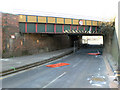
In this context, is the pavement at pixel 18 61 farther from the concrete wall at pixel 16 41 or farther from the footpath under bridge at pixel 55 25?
the footpath under bridge at pixel 55 25

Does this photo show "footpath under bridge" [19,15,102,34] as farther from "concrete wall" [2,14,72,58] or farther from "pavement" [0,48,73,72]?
"pavement" [0,48,73,72]

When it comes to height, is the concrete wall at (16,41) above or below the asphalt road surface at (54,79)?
above

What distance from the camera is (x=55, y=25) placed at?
103 ft

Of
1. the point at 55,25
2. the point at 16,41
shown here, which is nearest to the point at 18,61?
the point at 16,41

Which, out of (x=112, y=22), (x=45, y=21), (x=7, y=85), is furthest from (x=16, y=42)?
(x=112, y=22)

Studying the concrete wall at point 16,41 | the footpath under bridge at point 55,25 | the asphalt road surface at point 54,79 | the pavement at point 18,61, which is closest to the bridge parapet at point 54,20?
the footpath under bridge at point 55,25

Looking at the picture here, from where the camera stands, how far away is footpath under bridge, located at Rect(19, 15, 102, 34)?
28.6 metres

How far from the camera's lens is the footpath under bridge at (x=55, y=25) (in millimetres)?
28573

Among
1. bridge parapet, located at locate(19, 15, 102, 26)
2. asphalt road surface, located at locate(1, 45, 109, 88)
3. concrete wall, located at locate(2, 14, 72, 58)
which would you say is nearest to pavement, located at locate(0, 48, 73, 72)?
concrete wall, located at locate(2, 14, 72, 58)

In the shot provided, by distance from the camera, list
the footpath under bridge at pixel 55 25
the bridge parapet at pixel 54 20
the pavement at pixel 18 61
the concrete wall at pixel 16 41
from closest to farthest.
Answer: the pavement at pixel 18 61 < the concrete wall at pixel 16 41 < the bridge parapet at pixel 54 20 < the footpath under bridge at pixel 55 25

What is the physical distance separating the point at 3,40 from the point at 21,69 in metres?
10.9

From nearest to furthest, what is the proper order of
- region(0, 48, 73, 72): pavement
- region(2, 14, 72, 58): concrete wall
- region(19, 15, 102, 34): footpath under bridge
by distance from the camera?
region(0, 48, 73, 72): pavement, region(2, 14, 72, 58): concrete wall, region(19, 15, 102, 34): footpath under bridge

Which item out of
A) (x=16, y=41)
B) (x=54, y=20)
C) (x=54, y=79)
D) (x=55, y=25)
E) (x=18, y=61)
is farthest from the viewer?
(x=55, y=25)

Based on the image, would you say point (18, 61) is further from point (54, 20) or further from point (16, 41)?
point (54, 20)
